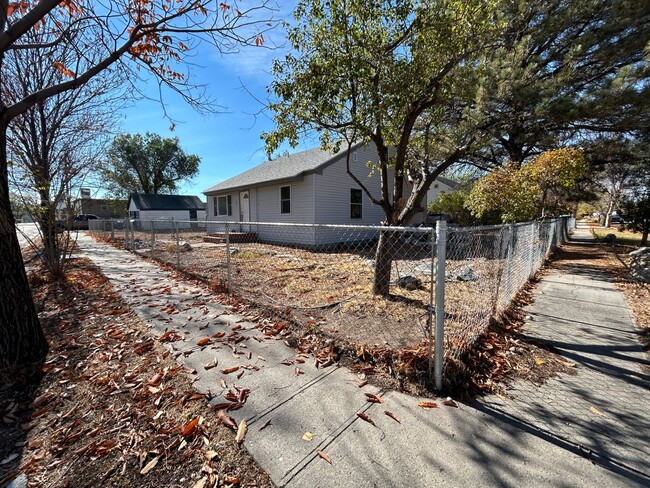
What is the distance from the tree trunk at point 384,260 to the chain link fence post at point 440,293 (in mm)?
→ 2054

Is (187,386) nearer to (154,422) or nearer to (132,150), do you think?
(154,422)

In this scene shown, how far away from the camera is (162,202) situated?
1430 inches

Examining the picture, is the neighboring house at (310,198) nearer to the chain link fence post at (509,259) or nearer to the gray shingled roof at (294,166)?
the gray shingled roof at (294,166)

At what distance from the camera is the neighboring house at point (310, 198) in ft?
38.7

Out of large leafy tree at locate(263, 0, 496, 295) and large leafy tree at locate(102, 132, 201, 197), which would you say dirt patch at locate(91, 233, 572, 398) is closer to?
large leafy tree at locate(263, 0, 496, 295)

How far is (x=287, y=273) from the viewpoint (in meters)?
6.90

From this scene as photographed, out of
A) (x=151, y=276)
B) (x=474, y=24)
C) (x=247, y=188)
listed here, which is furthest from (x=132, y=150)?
(x=474, y=24)

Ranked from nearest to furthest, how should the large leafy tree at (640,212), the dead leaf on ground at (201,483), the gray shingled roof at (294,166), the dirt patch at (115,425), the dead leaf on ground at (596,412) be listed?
1. the dead leaf on ground at (201,483)
2. the dirt patch at (115,425)
3. the dead leaf on ground at (596,412)
4. the gray shingled roof at (294,166)
5. the large leafy tree at (640,212)

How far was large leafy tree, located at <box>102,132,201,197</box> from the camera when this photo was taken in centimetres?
3675

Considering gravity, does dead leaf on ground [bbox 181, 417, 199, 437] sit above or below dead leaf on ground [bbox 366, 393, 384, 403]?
above

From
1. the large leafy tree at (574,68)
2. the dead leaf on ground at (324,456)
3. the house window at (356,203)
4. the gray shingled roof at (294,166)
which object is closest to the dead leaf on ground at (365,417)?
the dead leaf on ground at (324,456)

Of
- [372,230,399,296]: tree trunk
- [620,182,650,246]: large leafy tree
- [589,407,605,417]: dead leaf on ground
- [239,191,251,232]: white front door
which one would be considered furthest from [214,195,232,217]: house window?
[620,182,650,246]: large leafy tree

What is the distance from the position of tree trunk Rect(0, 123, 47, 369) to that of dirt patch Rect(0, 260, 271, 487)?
9.2 inches

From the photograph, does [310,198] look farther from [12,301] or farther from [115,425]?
[115,425]
